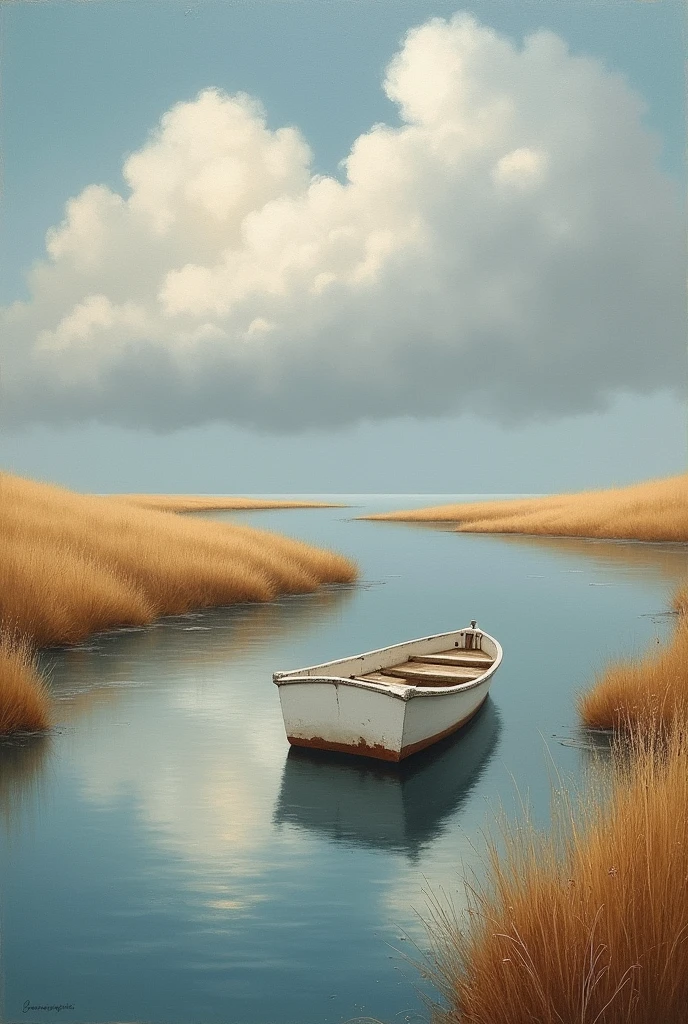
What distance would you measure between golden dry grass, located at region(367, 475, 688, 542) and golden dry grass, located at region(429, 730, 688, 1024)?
11.0 feet

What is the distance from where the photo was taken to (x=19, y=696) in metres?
5.95

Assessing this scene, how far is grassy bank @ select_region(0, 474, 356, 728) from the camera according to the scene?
7.27 m

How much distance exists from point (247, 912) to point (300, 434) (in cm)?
335

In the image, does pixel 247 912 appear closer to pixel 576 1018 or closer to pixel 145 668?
pixel 576 1018

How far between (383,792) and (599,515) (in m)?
3.71

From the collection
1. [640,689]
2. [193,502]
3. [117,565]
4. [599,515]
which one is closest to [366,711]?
[640,689]

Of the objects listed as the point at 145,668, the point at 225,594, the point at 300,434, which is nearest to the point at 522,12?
the point at 300,434

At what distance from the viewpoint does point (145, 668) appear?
308 inches

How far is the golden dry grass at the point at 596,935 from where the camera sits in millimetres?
2805
